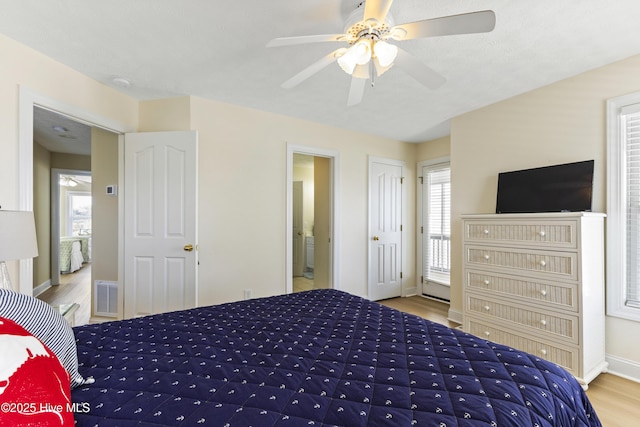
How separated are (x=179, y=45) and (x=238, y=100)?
41.4 inches

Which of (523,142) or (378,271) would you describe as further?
(378,271)

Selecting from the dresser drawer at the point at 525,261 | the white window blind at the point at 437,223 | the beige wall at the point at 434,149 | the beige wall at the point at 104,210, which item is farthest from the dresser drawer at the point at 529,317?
the beige wall at the point at 104,210

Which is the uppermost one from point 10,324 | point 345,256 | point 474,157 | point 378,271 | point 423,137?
point 423,137

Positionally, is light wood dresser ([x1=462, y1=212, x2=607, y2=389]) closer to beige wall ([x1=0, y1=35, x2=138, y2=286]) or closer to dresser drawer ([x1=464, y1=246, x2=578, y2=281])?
dresser drawer ([x1=464, y1=246, x2=578, y2=281])

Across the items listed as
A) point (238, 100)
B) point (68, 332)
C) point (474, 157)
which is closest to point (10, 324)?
point (68, 332)

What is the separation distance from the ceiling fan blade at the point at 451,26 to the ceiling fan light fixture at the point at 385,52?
0.20 ft

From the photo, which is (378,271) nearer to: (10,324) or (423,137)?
(423,137)

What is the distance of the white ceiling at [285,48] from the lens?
1.75 m

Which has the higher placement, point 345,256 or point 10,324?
point 10,324

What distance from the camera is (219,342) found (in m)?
1.40

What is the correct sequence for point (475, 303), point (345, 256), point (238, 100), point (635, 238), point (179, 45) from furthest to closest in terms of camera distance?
point (345, 256)
point (238, 100)
point (475, 303)
point (635, 238)
point (179, 45)

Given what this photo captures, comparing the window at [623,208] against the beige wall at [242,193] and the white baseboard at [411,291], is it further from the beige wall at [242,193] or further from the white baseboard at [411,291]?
the beige wall at [242,193]

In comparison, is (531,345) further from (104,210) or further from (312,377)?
(104,210)

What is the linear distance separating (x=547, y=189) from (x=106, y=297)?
4699mm
